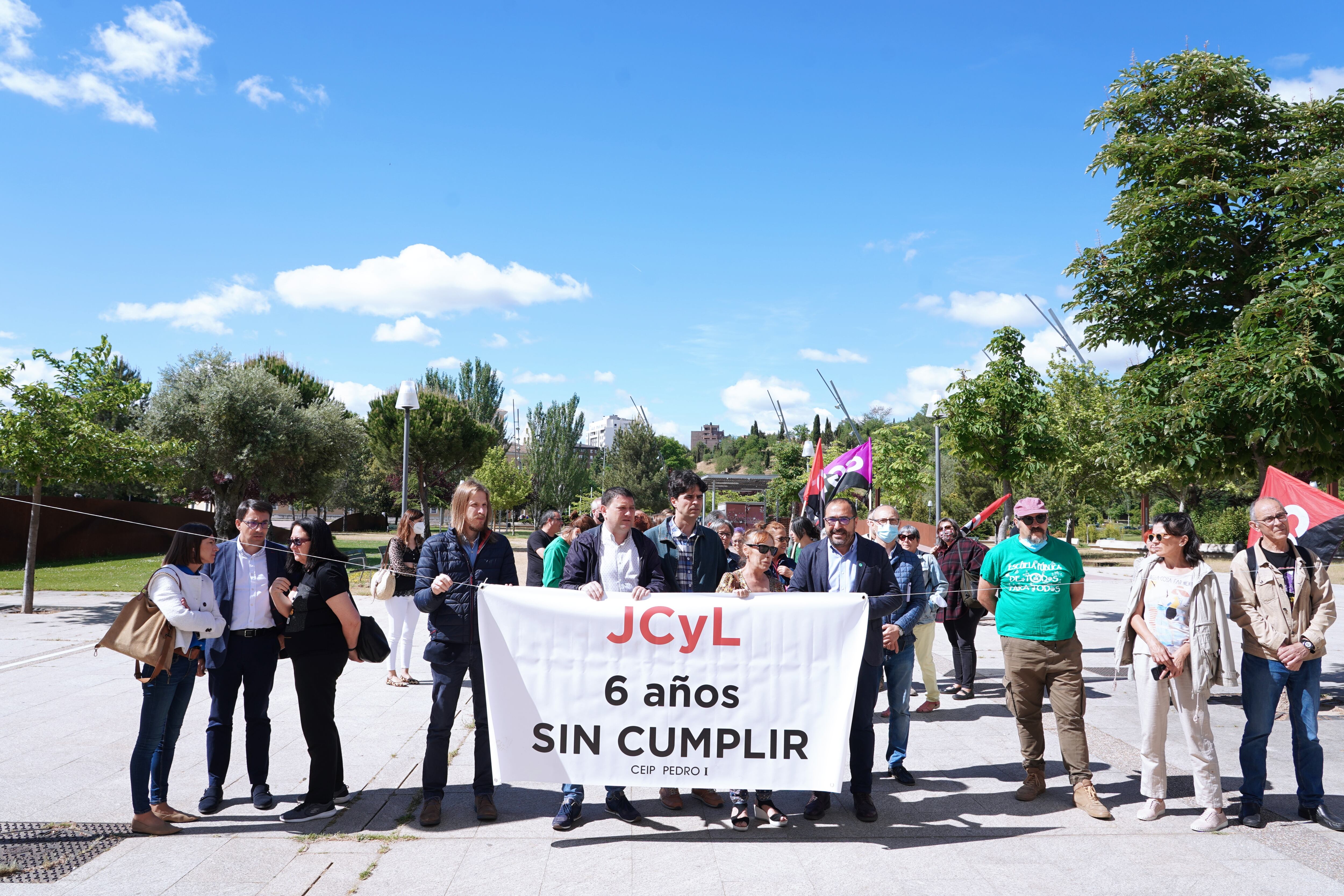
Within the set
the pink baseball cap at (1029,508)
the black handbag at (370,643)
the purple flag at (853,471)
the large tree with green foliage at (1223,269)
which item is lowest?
the black handbag at (370,643)

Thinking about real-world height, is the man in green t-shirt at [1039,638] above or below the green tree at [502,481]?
below

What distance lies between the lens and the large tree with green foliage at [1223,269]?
7410 mm

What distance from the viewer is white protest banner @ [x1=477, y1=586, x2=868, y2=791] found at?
16.3 feet

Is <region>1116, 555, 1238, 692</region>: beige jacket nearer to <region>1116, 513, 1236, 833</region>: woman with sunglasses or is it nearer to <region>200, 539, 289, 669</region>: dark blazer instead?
<region>1116, 513, 1236, 833</region>: woman with sunglasses

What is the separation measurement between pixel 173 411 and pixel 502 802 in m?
26.8

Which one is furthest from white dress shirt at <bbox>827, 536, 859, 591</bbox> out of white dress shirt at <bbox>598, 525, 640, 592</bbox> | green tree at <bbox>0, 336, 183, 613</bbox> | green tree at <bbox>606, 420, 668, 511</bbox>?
green tree at <bbox>606, 420, 668, 511</bbox>

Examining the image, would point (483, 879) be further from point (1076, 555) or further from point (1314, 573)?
point (1314, 573)

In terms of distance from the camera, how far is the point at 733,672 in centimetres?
504

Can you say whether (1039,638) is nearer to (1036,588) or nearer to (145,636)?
(1036,588)

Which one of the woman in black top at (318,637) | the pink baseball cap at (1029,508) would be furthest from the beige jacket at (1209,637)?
the woman in black top at (318,637)

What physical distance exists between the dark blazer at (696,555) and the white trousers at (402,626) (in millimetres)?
4333

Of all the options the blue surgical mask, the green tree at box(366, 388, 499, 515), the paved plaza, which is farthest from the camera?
the green tree at box(366, 388, 499, 515)

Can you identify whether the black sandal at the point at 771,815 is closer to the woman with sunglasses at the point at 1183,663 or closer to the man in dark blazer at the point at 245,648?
the woman with sunglasses at the point at 1183,663

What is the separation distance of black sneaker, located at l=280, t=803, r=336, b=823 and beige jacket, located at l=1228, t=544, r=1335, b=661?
18.4ft
